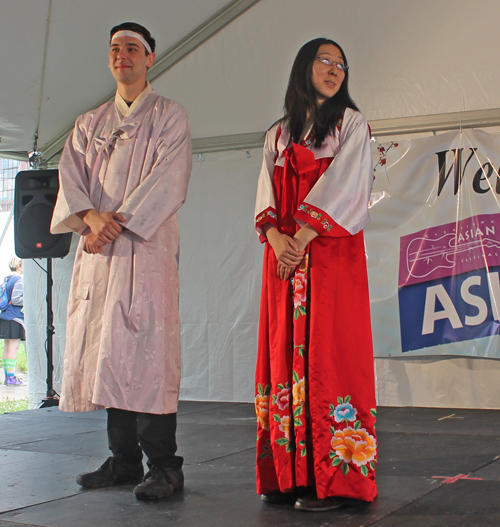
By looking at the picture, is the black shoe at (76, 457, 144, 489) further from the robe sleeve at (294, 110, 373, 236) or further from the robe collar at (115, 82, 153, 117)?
the robe collar at (115, 82, 153, 117)

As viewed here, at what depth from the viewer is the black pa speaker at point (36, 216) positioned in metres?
3.79

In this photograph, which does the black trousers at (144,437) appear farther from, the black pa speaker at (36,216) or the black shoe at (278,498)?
the black pa speaker at (36,216)

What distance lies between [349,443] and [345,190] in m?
0.62

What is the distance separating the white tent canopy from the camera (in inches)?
127

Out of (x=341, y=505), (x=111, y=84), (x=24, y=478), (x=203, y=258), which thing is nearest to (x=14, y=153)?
(x=111, y=84)

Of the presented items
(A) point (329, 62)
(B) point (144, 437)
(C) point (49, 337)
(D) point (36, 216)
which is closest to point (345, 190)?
(A) point (329, 62)

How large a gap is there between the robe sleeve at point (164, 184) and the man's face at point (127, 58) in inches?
5.8

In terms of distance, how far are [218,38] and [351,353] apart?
2688mm

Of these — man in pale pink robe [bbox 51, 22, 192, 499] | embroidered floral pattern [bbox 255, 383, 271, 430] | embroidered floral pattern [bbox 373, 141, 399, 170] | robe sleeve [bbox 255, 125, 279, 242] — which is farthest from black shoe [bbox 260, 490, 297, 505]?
embroidered floral pattern [bbox 373, 141, 399, 170]

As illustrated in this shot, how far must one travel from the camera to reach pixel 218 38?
363cm

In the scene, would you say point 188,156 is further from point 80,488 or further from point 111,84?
point 111,84

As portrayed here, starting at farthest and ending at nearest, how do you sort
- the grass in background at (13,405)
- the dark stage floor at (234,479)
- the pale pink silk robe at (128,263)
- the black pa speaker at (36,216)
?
the grass in background at (13,405) < the black pa speaker at (36,216) < the pale pink silk robe at (128,263) < the dark stage floor at (234,479)

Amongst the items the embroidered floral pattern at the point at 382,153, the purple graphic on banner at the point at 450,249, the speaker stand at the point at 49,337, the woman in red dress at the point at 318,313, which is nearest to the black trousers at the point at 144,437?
the woman in red dress at the point at 318,313

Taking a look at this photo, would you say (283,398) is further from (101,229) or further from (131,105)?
(131,105)
